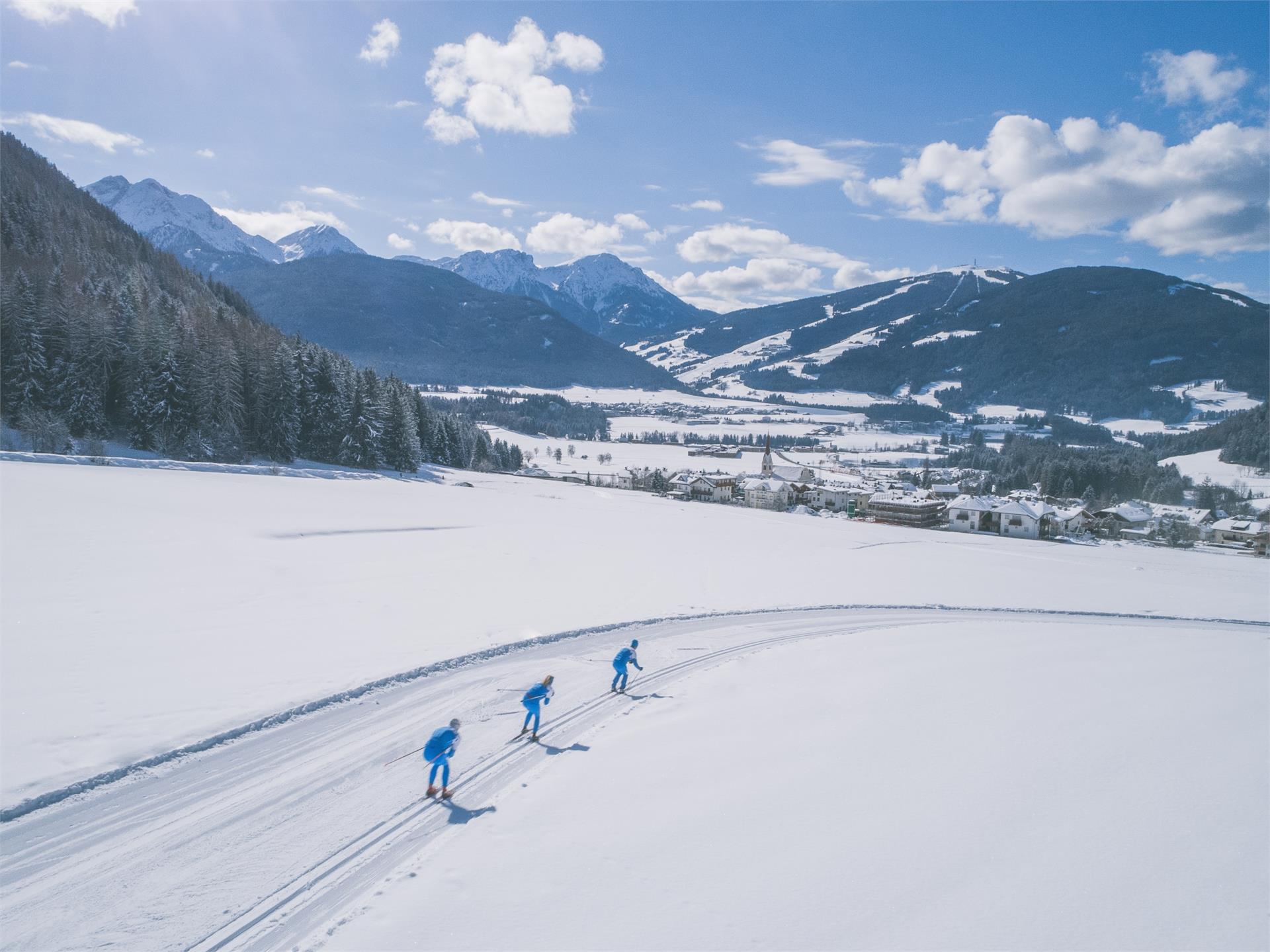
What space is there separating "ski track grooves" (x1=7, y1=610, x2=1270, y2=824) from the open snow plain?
13cm

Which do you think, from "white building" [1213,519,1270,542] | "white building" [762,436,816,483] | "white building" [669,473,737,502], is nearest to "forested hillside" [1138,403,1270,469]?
"white building" [1213,519,1270,542]

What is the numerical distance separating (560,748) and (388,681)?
5.01 meters

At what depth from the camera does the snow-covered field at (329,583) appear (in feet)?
38.9

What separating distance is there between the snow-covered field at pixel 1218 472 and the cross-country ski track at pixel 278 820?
140m

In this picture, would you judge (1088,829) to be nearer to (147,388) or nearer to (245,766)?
(245,766)

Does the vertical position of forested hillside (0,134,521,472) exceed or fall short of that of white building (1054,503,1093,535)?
it exceeds it

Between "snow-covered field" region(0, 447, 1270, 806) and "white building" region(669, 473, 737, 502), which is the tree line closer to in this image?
"white building" region(669, 473, 737, 502)

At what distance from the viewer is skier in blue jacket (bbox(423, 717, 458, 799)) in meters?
8.81

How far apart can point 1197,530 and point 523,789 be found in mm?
91249

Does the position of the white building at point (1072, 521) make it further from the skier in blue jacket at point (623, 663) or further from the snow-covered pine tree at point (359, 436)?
the snow-covered pine tree at point (359, 436)

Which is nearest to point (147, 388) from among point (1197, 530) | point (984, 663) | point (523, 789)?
point (523, 789)

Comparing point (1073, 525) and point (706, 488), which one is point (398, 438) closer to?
point (706, 488)

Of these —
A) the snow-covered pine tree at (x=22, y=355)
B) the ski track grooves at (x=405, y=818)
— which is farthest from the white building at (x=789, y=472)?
the ski track grooves at (x=405, y=818)

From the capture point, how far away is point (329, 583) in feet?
70.7
